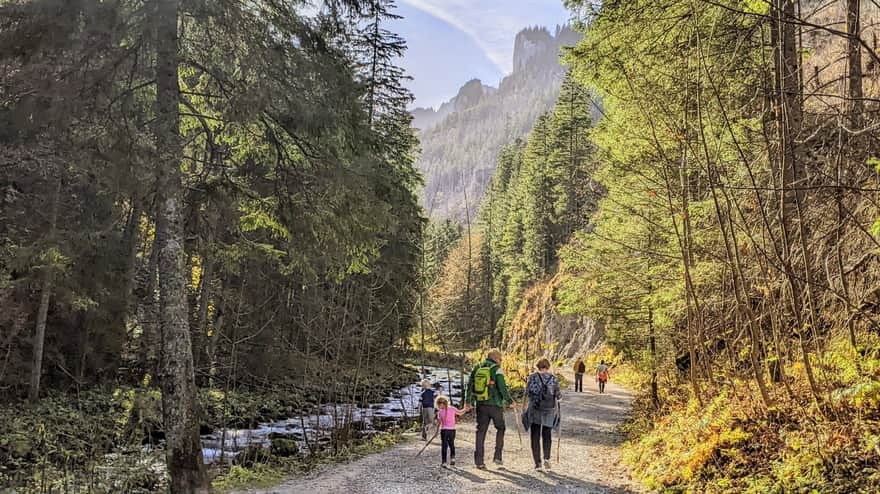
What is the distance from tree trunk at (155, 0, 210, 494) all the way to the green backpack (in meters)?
3.95

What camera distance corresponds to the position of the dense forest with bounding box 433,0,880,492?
201 inches

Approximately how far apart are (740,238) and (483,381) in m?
4.11

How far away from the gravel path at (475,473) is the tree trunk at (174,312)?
1216 mm

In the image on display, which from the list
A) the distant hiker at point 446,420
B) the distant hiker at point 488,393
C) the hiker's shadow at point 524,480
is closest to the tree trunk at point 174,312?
the distant hiker at point 446,420

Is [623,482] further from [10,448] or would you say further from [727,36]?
[10,448]

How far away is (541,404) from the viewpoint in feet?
27.2

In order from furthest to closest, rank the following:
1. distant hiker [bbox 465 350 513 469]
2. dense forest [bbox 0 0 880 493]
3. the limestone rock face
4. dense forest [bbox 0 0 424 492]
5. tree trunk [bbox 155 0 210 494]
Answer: the limestone rock face
distant hiker [bbox 465 350 513 469]
tree trunk [bbox 155 0 210 494]
dense forest [bbox 0 0 424 492]
dense forest [bbox 0 0 880 493]

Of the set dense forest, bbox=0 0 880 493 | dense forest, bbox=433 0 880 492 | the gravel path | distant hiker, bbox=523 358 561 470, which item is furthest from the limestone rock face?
distant hiker, bbox=523 358 561 470

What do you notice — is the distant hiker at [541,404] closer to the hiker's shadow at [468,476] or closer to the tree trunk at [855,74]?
the hiker's shadow at [468,476]

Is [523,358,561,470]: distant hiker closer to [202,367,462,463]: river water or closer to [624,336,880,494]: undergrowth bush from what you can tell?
[624,336,880,494]: undergrowth bush

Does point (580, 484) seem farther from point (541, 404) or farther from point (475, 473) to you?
point (475, 473)

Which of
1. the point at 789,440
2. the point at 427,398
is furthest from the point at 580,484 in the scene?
the point at 427,398

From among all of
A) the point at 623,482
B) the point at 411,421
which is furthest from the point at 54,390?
the point at 623,482

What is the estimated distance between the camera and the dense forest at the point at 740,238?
510 cm
